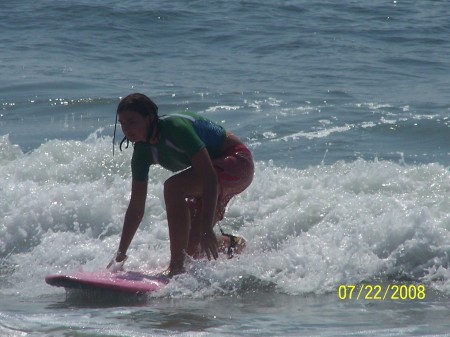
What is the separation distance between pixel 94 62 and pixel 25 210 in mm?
7949

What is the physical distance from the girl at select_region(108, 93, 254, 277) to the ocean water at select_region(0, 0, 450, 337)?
29cm

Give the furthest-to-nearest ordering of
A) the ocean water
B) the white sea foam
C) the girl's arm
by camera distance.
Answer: the white sea foam < the girl's arm < the ocean water

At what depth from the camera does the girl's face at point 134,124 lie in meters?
5.55

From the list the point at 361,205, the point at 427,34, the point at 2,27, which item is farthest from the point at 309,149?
the point at 2,27

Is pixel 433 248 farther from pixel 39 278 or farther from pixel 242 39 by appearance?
pixel 242 39

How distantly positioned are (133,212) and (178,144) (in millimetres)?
615

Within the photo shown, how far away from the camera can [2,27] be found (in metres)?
18.3

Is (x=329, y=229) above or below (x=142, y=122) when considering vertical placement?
below

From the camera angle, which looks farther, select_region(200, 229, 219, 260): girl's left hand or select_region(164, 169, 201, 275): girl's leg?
select_region(164, 169, 201, 275): girl's leg

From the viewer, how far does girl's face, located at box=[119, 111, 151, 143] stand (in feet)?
18.2
